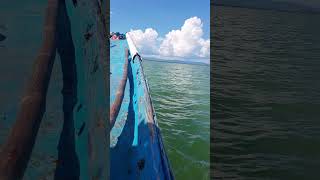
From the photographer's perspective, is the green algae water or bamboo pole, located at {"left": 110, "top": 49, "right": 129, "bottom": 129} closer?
bamboo pole, located at {"left": 110, "top": 49, "right": 129, "bottom": 129}

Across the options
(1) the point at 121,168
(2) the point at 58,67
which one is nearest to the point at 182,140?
(1) the point at 121,168

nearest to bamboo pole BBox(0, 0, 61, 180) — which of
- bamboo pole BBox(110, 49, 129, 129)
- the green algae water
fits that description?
bamboo pole BBox(110, 49, 129, 129)

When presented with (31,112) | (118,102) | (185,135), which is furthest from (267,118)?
(31,112)

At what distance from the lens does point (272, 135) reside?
900cm

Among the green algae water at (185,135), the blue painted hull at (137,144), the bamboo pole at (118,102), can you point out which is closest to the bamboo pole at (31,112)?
the blue painted hull at (137,144)

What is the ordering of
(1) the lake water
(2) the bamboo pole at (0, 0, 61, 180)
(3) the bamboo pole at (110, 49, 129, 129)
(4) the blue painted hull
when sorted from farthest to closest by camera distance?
1. (1) the lake water
2. (3) the bamboo pole at (110, 49, 129, 129)
3. (4) the blue painted hull
4. (2) the bamboo pole at (0, 0, 61, 180)

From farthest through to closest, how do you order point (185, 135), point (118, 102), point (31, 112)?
point (185, 135), point (118, 102), point (31, 112)

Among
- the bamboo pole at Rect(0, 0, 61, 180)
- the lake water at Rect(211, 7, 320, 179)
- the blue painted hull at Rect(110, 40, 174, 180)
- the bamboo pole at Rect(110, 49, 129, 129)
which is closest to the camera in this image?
the bamboo pole at Rect(0, 0, 61, 180)

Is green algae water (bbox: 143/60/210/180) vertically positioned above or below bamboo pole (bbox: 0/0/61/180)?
below

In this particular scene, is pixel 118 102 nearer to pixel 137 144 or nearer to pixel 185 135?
pixel 137 144

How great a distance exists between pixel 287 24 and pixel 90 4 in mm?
44703

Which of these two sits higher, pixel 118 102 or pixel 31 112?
pixel 31 112

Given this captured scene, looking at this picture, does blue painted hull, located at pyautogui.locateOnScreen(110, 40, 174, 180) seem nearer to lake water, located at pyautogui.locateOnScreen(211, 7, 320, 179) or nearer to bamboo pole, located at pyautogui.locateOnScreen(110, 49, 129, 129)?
bamboo pole, located at pyautogui.locateOnScreen(110, 49, 129, 129)

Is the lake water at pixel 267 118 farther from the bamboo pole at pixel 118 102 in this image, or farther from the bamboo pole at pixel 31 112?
the bamboo pole at pixel 31 112
